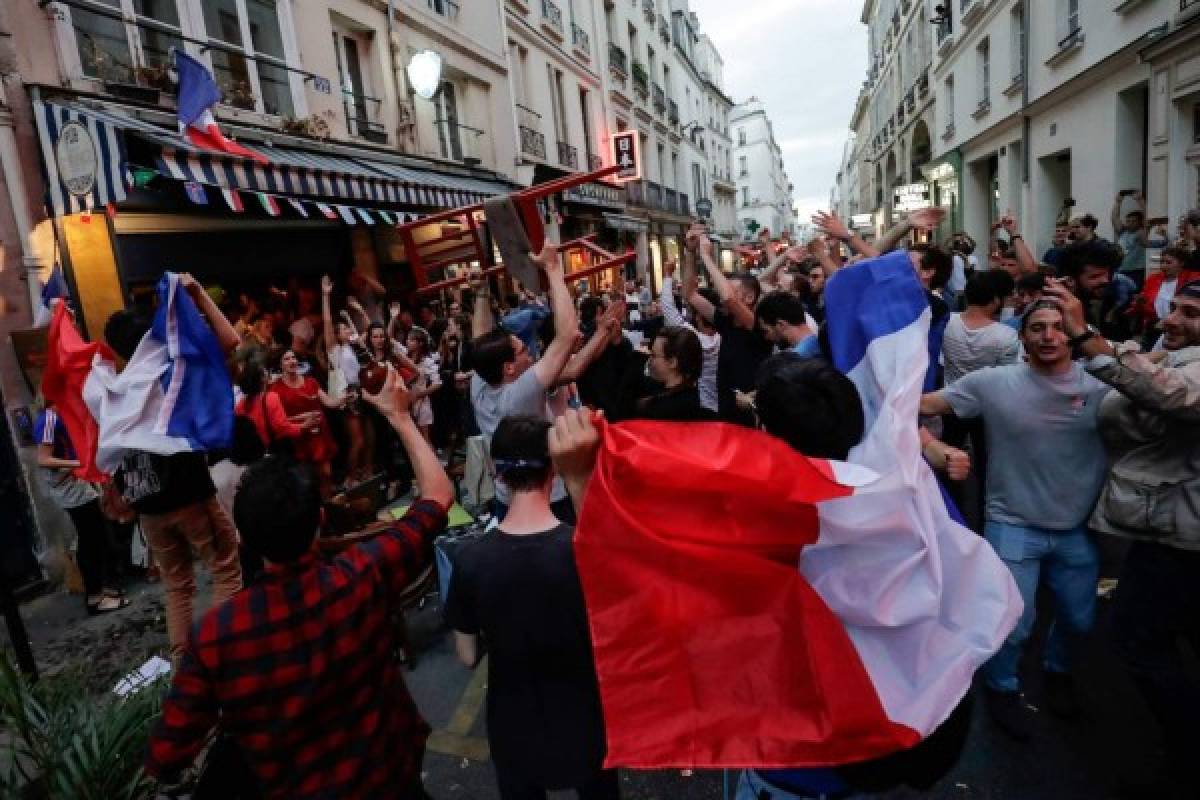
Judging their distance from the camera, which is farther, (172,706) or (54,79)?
(54,79)

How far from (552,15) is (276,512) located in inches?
764

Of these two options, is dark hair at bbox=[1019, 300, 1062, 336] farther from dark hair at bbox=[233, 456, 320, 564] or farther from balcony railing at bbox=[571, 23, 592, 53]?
balcony railing at bbox=[571, 23, 592, 53]

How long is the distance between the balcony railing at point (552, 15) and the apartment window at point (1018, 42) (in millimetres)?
10789

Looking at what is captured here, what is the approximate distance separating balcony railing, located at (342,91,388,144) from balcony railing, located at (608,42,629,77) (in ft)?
41.9

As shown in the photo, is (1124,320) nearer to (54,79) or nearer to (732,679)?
(732,679)

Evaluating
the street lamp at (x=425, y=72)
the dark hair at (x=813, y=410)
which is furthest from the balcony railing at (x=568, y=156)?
the dark hair at (x=813, y=410)

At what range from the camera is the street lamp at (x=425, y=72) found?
35.9ft

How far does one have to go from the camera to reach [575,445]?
173 cm

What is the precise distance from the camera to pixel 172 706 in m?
1.71

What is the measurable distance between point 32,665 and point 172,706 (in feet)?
6.76

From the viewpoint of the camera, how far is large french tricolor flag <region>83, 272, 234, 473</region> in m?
3.21

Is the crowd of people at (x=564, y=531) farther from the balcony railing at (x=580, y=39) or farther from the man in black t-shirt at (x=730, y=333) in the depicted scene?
the balcony railing at (x=580, y=39)

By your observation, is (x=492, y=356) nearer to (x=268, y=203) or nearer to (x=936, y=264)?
(x=936, y=264)

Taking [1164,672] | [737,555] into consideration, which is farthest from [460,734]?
[1164,672]
